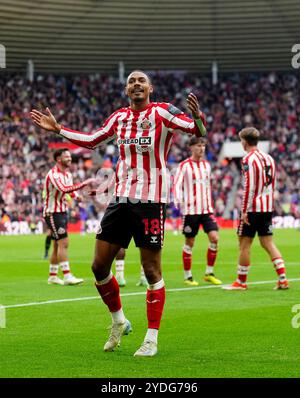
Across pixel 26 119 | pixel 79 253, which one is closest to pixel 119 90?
pixel 26 119

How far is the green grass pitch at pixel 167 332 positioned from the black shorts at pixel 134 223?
3.34 ft

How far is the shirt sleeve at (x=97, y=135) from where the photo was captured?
8.45 m

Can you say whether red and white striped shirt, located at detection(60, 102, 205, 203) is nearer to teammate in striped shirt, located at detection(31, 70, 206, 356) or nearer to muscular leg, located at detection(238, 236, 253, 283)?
teammate in striped shirt, located at detection(31, 70, 206, 356)

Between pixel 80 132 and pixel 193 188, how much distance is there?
751cm

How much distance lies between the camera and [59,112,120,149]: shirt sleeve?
845 cm

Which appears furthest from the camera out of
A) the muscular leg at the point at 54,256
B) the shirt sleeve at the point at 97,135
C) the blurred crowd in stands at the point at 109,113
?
the blurred crowd in stands at the point at 109,113

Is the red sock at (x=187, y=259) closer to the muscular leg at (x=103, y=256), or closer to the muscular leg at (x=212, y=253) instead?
the muscular leg at (x=212, y=253)

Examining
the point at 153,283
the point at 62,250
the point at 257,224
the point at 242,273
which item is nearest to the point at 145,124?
the point at 153,283

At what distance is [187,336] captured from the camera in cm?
898

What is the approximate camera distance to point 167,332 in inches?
367

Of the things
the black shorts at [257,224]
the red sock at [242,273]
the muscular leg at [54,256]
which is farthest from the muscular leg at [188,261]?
the muscular leg at [54,256]

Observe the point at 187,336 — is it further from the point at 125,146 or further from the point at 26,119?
the point at 26,119

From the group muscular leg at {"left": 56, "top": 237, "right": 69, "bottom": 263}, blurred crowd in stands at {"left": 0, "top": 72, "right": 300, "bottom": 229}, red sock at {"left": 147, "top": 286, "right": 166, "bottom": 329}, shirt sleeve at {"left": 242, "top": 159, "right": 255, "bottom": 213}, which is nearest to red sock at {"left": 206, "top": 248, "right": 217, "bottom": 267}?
shirt sleeve at {"left": 242, "top": 159, "right": 255, "bottom": 213}

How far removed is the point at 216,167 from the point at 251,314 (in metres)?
38.6
